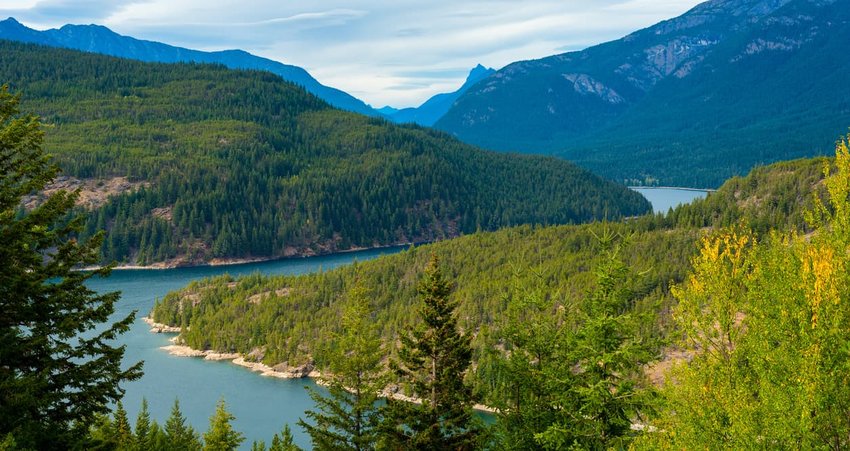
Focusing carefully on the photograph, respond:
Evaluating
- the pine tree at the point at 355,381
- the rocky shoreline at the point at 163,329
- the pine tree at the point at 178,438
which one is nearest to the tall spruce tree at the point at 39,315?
the pine tree at the point at 355,381

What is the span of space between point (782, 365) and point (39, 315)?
25.1 m

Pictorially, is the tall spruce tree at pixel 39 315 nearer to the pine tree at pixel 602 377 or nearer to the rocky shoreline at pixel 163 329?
the pine tree at pixel 602 377

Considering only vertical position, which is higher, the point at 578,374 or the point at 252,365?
the point at 578,374

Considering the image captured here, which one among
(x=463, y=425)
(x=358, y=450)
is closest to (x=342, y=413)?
(x=358, y=450)

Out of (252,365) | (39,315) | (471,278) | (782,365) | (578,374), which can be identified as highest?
(39,315)

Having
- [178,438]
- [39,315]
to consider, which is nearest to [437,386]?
[39,315]

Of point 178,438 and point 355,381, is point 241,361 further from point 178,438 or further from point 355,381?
point 355,381

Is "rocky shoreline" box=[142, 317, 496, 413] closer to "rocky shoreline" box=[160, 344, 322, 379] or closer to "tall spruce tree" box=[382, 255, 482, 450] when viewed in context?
"rocky shoreline" box=[160, 344, 322, 379]

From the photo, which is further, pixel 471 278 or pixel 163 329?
pixel 163 329

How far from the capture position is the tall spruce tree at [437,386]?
36906mm

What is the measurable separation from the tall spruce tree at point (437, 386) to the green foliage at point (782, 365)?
10076 mm

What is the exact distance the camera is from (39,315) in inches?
906

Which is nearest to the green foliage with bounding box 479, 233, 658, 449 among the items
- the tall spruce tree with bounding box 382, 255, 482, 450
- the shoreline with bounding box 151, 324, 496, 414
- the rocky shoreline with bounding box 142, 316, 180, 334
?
the tall spruce tree with bounding box 382, 255, 482, 450

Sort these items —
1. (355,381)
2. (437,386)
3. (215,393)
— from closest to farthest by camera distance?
(437,386), (355,381), (215,393)
